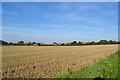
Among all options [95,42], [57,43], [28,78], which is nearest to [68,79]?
[28,78]

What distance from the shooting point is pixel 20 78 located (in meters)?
6.99

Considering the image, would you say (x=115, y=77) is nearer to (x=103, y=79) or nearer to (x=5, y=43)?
(x=103, y=79)

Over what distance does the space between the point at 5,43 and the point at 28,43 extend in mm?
15156

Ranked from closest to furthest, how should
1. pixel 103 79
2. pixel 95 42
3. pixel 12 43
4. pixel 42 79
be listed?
1. pixel 103 79
2. pixel 42 79
3. pixel 12 43
4. pixel 95 42

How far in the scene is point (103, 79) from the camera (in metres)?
6.37

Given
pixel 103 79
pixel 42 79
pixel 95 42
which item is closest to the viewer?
pixel 103 79

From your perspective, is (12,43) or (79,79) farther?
(12,43)

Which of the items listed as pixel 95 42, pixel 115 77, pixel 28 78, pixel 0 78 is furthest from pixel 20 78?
pixel 95 42

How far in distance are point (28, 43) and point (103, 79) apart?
9536cm

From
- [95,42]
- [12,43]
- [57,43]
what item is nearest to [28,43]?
[12,43]

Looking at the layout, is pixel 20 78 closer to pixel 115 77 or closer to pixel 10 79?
pixel 10 79

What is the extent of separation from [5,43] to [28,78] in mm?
95421

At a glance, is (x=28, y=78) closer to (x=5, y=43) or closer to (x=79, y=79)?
(x=79, y=79)

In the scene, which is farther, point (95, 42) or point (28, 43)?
point (95, 42)
